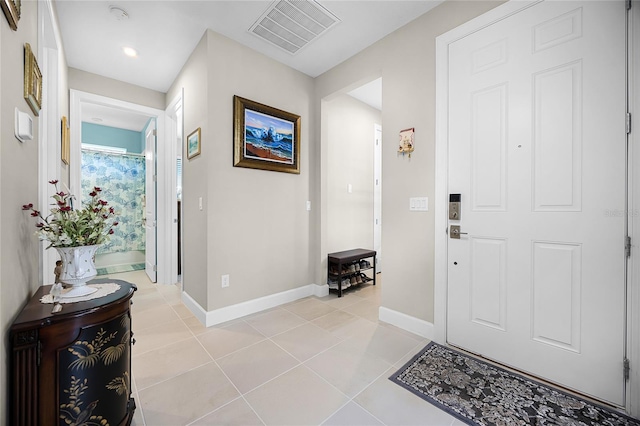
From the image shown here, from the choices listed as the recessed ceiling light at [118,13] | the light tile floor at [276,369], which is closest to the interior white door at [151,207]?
the light tile floor at [276,369]

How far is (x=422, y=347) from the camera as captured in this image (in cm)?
212

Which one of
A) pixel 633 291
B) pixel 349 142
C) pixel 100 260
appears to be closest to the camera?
pixel 633 291

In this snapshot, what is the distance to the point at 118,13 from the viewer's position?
227 cm

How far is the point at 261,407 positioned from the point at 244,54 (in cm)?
300

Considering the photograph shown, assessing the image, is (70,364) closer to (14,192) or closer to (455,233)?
(14,192)

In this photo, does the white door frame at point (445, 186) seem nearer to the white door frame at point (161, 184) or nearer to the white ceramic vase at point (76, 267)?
the white ceramic vase at point (76, 267)

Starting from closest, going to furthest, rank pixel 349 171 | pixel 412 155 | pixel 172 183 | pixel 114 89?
pixel 412 155 < pixel 114 89 < pixel 172 183 < pixel 349 171

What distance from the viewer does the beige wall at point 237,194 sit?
255 centimetres

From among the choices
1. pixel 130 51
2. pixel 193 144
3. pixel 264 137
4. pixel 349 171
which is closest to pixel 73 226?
pixel 193 144

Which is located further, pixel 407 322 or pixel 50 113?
pixel 407 322

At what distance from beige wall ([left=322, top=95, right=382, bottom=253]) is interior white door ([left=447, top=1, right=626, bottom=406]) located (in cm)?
168

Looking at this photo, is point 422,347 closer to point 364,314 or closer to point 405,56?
point 364,314

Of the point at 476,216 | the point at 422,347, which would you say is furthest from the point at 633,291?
the point at 422,347

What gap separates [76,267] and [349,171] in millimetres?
3137
